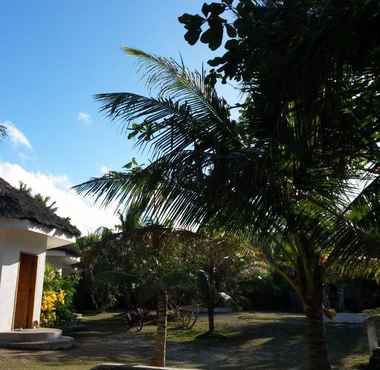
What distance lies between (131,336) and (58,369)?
806 cm

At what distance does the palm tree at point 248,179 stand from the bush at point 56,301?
1070 cm

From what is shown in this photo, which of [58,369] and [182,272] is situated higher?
[182,272]

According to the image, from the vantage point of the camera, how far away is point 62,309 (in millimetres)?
18203

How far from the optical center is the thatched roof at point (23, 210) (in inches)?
491

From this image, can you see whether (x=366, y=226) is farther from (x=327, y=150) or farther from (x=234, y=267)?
(x=234, y=267)

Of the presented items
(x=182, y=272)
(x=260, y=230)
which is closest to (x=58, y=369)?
(x=182, y=272)

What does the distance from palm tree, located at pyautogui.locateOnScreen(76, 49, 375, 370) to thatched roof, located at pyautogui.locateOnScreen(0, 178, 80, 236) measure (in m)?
5.64

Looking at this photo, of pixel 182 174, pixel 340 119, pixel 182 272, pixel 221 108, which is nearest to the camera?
pixel 340 119

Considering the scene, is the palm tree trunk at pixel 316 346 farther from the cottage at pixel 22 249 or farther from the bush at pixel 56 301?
the bush at pixel 56 301

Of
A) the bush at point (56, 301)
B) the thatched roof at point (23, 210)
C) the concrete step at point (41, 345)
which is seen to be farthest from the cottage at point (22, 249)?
the bush at point (56, 301)

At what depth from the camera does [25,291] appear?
15.1m

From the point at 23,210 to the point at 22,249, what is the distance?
204cm

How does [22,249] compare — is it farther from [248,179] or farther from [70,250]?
[248,179]

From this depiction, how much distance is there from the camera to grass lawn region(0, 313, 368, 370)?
11.9 meters
